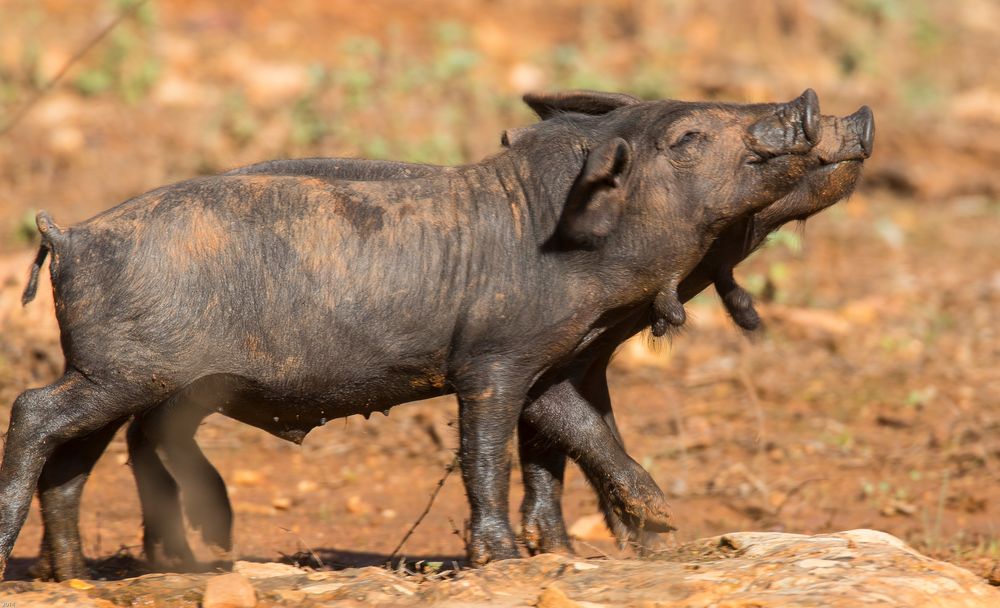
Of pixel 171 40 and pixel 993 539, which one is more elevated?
pixel 171 40

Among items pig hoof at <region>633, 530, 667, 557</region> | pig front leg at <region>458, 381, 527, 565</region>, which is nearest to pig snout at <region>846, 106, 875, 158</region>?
pig front leg at <region>458, 381, 527, 565</region>

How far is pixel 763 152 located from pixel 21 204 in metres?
7.85

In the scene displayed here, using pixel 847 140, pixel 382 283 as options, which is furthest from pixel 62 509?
pixel 847 140

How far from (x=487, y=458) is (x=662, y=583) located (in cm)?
84

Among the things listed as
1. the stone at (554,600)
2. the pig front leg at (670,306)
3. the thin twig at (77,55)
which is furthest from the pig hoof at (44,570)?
the pig front leg at (670,306)

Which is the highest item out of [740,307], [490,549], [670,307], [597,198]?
[597,198]

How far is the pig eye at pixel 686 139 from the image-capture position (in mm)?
4762

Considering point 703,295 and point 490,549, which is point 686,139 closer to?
point 490,549

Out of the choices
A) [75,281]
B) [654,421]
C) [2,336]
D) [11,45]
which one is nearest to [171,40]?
[11,45]

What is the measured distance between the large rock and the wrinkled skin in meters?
Answer: 0.39

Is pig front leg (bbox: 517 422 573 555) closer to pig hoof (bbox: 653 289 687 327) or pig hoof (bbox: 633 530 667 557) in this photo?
pig hoof (bbox: 633 530 667 557)

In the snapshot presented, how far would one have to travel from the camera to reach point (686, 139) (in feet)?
15.7

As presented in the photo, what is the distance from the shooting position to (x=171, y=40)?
545 inches

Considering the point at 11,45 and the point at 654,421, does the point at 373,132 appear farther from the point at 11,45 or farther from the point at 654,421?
the point at 654,421
